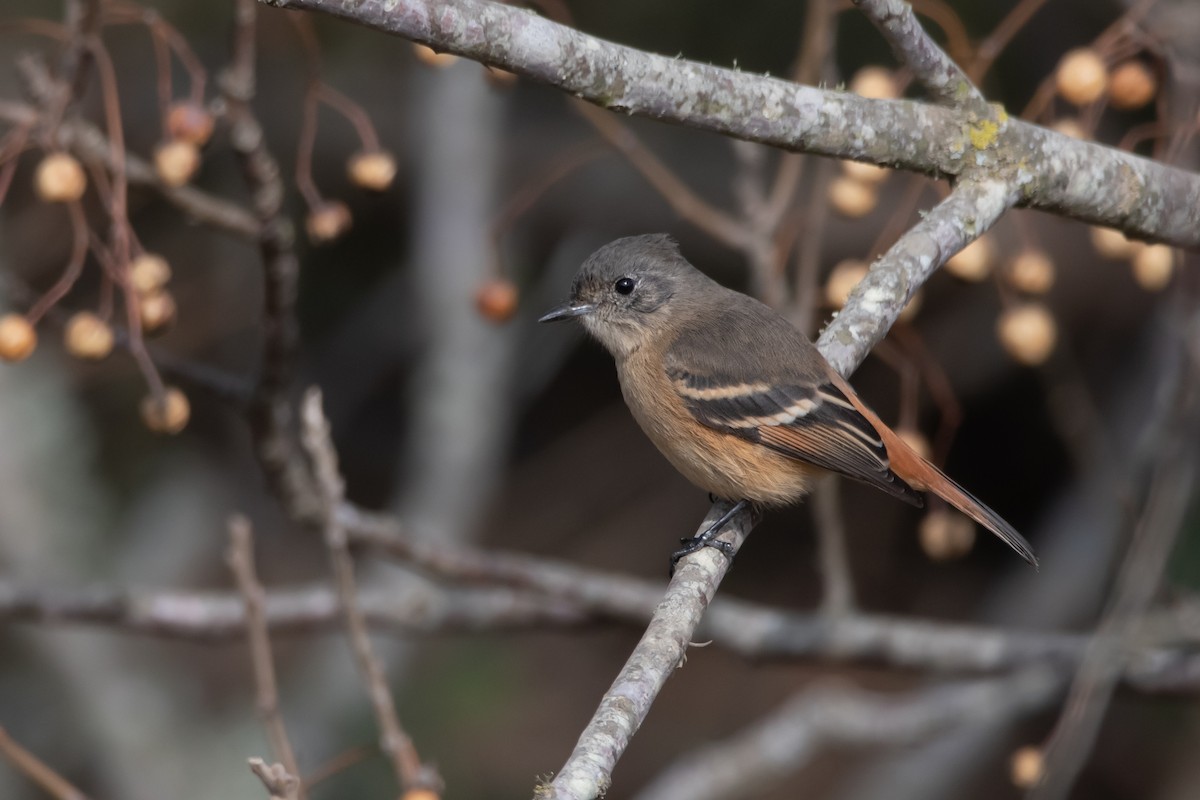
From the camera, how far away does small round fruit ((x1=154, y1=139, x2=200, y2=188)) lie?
3.17 m

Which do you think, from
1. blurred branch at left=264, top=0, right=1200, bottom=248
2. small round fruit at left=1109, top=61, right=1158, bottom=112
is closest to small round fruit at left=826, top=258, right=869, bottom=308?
blurred branch at left=264, top=0, right=1200, bottom=248

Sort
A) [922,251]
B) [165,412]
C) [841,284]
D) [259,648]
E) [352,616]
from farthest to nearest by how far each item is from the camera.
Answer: [841,284], [165,412], [922,251], [352,616], [259,648]

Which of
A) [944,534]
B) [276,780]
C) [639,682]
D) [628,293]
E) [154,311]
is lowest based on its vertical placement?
[276,780]

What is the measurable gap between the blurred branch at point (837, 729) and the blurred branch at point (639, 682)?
1.99 meters

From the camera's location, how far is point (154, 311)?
330 centimetres

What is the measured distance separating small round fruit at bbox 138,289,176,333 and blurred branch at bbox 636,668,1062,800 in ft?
8.09

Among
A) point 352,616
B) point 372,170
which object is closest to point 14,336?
point 372,170

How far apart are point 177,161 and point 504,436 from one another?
3.91 metres

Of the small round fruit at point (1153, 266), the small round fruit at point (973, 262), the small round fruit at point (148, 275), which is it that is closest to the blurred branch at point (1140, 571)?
the small round fruit at point (1153, 266)

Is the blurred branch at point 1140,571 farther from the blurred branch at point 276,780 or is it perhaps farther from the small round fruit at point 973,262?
the blurred branch at point 276,780

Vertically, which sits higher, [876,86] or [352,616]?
[876,86]

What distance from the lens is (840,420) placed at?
373cm

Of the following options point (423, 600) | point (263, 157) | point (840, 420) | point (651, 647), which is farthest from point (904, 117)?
point (423, 600)

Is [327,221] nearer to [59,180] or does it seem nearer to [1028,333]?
[59,180]
